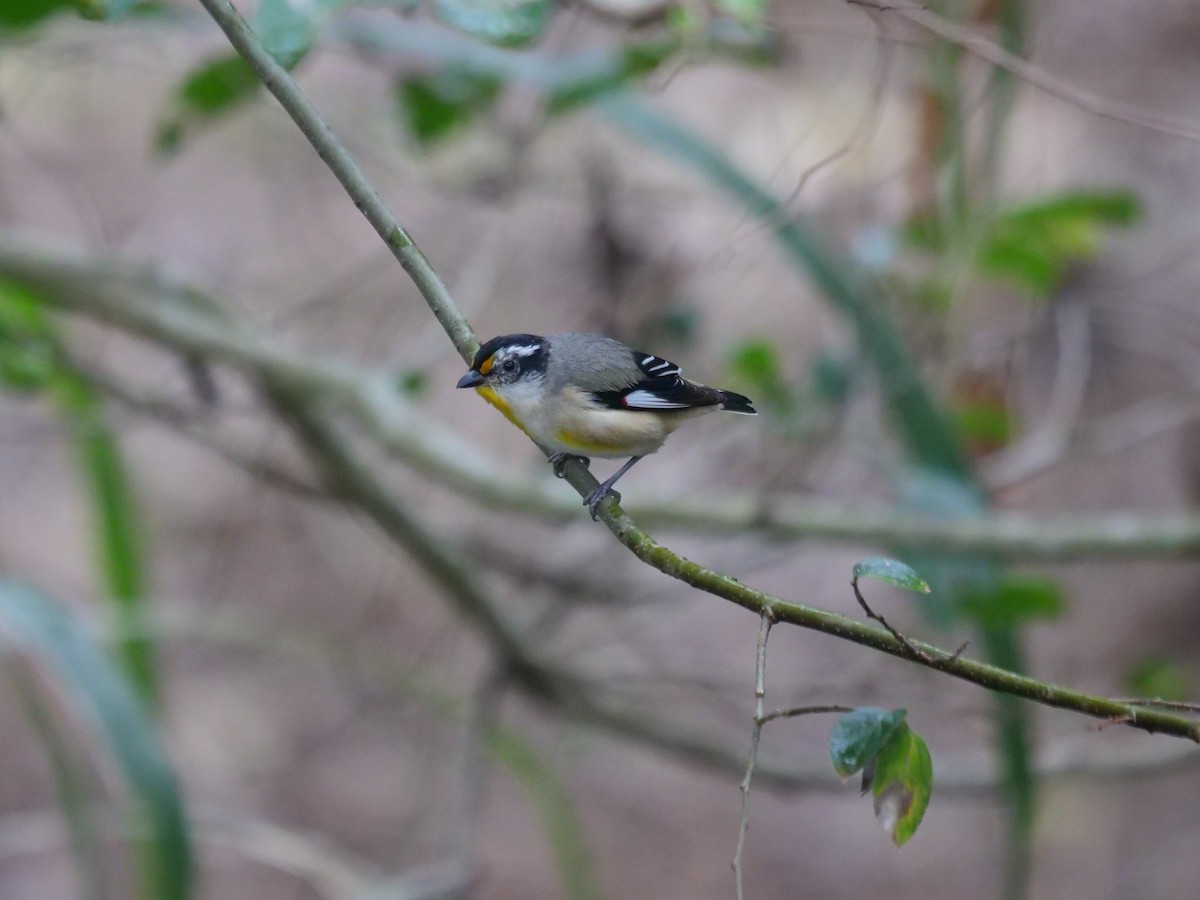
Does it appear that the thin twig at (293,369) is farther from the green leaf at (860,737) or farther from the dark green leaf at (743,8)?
the green leaf at (860,737)

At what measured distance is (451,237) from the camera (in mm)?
3881

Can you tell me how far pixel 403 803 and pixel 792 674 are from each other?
62.0 inches

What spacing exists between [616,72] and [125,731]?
57.2 inches

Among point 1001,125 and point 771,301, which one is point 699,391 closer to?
point 1001,125

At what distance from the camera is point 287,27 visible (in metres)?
1.41

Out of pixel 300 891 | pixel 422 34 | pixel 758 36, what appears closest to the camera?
pixel 758 36

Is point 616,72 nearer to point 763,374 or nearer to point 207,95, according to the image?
point 763,374

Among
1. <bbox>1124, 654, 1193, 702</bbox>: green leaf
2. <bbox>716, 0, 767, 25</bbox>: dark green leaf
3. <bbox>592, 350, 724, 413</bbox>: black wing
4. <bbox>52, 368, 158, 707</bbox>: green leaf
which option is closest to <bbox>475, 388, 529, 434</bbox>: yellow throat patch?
<bbox>592, 350, 724, 413</bbox>: black wing

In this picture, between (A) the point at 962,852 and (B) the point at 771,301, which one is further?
(B) the point at 771,301

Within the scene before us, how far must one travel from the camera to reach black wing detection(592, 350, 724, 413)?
1.74 metres

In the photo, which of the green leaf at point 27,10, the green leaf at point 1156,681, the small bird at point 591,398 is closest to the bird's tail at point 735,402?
the small bird at point 591,398

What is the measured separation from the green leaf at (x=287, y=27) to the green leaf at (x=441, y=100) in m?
1.04

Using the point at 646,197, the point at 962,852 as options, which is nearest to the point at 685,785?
the point at 962,852

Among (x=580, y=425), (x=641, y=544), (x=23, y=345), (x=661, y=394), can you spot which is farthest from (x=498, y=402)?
(x=23, y=345)
